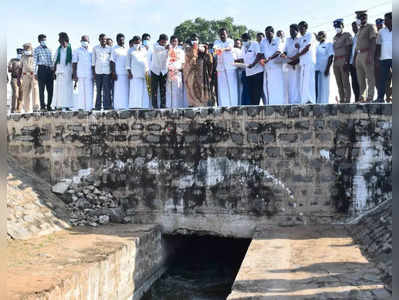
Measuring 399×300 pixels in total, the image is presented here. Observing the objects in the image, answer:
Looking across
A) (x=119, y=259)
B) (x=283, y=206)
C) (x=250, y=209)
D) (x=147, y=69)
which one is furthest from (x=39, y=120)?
(x=283, y=206)

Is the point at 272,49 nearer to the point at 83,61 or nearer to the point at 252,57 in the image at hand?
the point at 252,57

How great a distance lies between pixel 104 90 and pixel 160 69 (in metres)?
1.23

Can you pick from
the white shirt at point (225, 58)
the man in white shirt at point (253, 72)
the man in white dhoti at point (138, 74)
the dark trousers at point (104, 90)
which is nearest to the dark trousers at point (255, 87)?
the man in white shirt at point (253, 72)

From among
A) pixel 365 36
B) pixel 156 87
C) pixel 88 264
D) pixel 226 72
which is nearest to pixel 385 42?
pixel 365 36

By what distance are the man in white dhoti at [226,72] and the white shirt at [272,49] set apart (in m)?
0.66

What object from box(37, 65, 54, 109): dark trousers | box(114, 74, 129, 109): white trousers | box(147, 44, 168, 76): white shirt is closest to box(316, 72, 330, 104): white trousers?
box(147, 44, 168, 76): white shirt

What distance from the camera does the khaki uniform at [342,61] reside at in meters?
7.28

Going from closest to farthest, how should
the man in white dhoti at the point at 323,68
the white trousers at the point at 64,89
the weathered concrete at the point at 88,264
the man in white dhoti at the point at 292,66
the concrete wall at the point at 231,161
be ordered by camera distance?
the weathered concrete at the point at 88,264, the concrete wall at the point at 231,161, the man in white dhoti at the point at 292,66, the man in white dhoti at the point at 323,68, the white trousers at the point at 64,89

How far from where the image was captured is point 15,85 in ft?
31.0

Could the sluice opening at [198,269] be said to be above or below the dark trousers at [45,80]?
below

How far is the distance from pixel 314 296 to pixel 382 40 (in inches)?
184

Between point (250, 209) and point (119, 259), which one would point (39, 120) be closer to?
point (119, 259)

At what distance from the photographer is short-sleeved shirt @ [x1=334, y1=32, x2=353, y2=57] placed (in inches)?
286

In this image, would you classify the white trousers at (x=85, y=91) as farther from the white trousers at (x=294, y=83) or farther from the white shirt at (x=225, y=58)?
the white trousers at (x=294, y=83)
